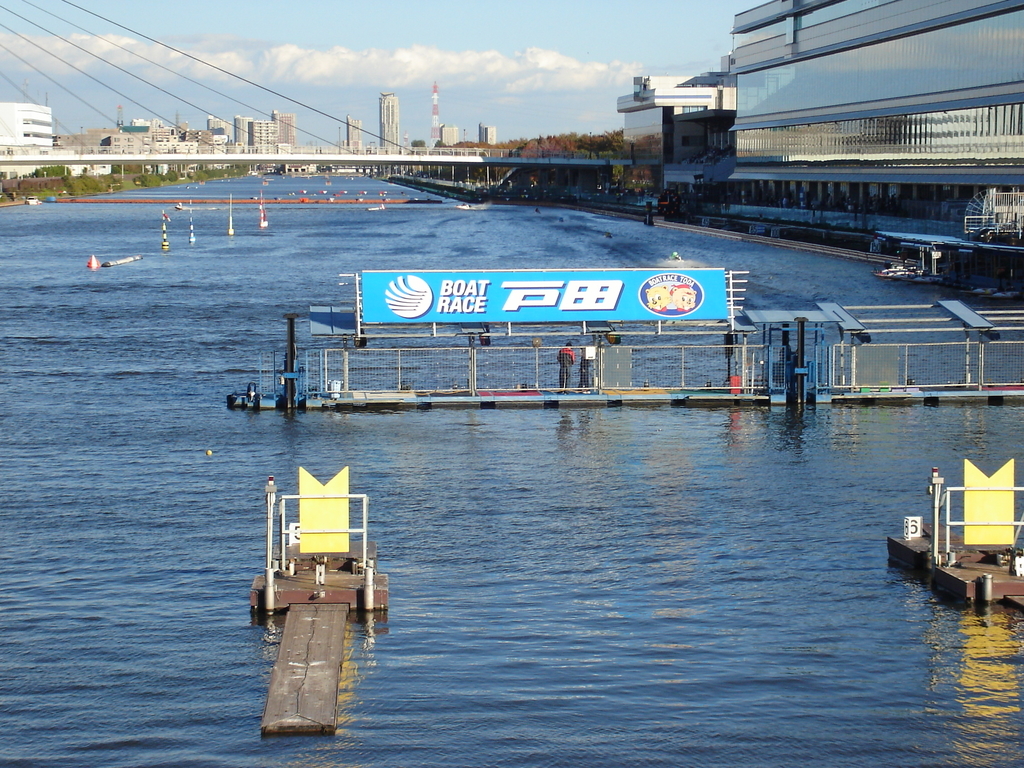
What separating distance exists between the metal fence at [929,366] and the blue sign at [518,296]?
488 centimetres

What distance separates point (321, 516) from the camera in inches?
655

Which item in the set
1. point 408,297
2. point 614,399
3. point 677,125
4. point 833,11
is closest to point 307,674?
point 408,297

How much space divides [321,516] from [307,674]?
316 centimetres

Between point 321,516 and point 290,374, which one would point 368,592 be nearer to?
point 321,516

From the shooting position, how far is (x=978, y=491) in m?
16.9

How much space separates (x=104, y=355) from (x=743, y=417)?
76.6 ft

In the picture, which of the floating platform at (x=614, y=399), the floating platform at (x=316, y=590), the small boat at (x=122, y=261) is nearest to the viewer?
the floating platform at (x=316, y=590)

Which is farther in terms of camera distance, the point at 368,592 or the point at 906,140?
the point at 906,140

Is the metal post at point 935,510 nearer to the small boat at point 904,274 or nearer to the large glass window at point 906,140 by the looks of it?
the small boat at point 904,274

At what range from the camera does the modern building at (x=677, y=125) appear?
162750mm

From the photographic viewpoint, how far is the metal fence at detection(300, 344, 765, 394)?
3247 centimetres

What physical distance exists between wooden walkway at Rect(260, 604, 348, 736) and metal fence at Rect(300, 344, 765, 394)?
14.8 metres

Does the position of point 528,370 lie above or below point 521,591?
above

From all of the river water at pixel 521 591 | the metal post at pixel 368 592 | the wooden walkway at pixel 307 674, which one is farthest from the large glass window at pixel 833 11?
the wooden walkway at pixel 307 674
